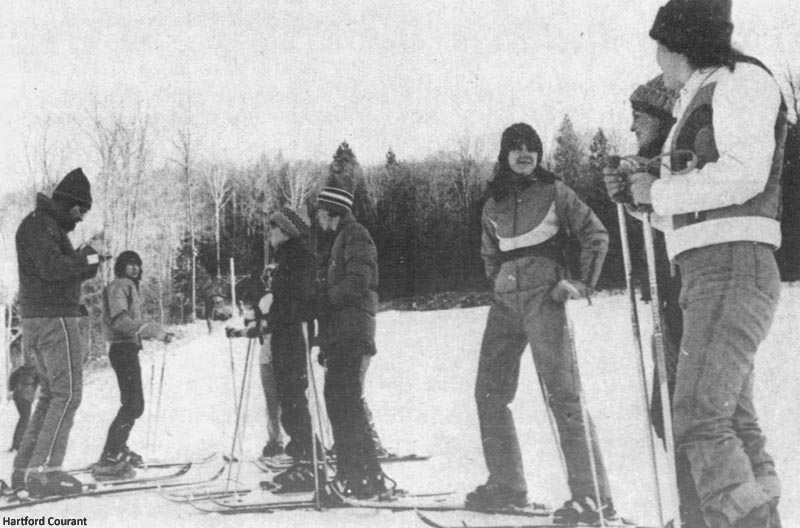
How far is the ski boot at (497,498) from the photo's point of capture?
10.7 ft

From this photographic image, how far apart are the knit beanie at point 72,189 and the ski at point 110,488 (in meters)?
1.65

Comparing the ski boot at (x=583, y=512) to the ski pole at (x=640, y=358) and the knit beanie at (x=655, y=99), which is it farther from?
the knit beanie at (x=655, y=99)

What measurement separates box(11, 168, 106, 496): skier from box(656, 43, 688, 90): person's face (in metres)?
3.18

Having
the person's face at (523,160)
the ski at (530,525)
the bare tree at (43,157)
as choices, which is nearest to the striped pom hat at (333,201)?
the person's face at (523,160)

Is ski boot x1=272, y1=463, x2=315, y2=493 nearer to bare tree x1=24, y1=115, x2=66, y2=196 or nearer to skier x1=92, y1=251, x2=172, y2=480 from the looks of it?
skier x1=92, y1=251, x2=172, y2=480

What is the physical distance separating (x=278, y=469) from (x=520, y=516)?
6.88 feet

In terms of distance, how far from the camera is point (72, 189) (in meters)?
4.36

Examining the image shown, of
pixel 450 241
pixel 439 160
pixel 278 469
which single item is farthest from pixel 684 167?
pixel 439 160

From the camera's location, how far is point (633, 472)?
4.09 m

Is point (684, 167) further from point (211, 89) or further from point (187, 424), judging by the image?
point (187, 424)

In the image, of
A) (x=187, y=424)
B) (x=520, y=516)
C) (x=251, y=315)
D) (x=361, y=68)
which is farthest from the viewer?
(x=187, y=424)

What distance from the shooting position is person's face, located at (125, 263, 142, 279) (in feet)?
17.3

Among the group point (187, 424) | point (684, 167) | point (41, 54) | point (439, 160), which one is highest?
point (439, 160)

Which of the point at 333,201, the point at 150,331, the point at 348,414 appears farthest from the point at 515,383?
the point at 150,331
